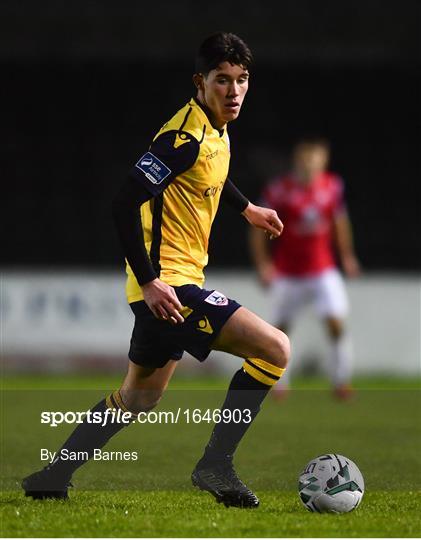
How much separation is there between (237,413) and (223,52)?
4.98 ft

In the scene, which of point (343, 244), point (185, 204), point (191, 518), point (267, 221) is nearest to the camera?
point (191, 518)

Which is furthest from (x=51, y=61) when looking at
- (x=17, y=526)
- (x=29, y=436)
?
(x=17, y=526)

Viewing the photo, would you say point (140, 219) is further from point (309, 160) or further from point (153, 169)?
point (309, 160)

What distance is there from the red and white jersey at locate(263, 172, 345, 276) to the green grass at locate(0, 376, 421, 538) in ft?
4.10

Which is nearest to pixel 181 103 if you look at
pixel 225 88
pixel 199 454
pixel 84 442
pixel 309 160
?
pixel 309 160

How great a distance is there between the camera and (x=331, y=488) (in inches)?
189

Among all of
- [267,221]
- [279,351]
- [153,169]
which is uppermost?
[153,169]

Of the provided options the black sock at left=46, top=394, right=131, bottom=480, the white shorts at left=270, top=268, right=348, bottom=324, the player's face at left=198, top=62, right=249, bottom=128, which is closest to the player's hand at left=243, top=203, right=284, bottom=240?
the player's face at left=198, top=62, right=249, bottom=128

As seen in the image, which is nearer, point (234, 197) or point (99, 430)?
point (99, 430)

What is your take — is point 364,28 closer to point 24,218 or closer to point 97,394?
point 24,218

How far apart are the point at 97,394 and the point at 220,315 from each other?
615 centimetres

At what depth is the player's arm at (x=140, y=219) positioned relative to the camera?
15.4 ft

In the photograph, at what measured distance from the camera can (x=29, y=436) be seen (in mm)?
7668

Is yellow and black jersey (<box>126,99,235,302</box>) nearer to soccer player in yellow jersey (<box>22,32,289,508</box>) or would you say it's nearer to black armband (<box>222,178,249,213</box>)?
soccer player in yellow jersey (<box>22,32,289,508</box>)
